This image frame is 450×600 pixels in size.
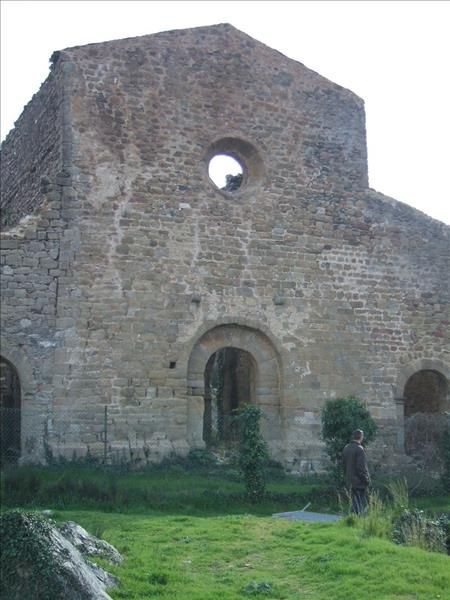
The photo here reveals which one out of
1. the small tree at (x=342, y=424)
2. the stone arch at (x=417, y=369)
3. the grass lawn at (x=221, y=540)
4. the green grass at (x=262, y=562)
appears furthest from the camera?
the stone arch at (x=417, y=369)

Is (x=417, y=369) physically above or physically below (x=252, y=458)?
above

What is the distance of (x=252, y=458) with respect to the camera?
1316 cm

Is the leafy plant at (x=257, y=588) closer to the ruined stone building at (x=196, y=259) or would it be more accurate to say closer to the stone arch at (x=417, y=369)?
the ruined stone building at (x=196, y=259)

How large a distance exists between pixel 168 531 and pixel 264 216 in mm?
8596

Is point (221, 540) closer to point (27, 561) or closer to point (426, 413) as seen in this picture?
point (27, 561)

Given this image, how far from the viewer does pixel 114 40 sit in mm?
16531

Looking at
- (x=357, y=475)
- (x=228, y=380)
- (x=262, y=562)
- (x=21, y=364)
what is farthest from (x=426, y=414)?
(x=262, y=562)

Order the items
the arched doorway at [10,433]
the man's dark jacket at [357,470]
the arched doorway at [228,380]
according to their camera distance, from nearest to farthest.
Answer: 1. the man's dark jacket at [357,470]
2. the arched doorway at [10,433]
3. the arched doorway at [228,380]

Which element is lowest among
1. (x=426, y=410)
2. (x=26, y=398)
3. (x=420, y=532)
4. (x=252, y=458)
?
(x=420, y=532)

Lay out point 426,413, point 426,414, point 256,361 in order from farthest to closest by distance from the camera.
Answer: point 426,413, point 426,414, point 256,361

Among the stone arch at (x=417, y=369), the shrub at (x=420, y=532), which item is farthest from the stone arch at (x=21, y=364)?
the stone arch at (x=417, y=369)

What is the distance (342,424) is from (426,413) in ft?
15.6

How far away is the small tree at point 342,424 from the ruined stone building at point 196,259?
6.32 ft

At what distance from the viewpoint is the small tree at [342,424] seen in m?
14.6
